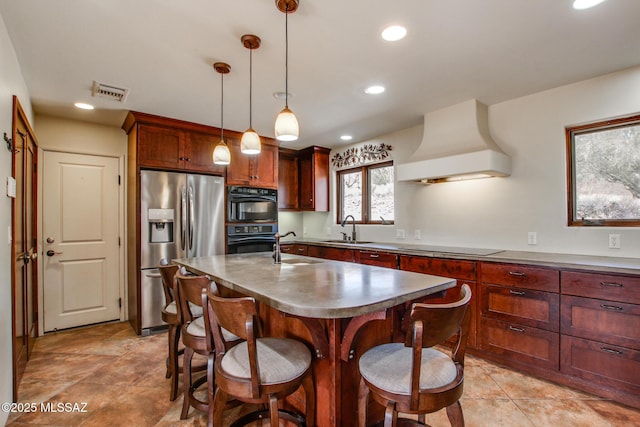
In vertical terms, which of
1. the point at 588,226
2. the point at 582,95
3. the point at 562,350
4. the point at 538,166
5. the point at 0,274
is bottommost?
the point at 562,350

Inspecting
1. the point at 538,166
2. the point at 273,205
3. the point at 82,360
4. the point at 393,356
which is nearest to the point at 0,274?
the point at 82,360

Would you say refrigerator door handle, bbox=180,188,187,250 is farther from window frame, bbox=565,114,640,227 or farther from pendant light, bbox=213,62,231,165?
window frame, bbox=565,114,640,227

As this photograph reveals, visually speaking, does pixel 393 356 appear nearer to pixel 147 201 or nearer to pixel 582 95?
pixel 582 95

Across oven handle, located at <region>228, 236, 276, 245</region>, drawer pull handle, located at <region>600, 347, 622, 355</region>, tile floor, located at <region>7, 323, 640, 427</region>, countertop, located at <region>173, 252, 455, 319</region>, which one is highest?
oven handle, located at <region>228, 236, 276, 245</region>

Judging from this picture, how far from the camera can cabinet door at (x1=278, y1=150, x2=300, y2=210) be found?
16.8 feet

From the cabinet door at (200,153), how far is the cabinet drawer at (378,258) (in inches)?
81.1

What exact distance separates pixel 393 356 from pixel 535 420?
1.30 metres

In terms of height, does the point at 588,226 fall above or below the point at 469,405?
above

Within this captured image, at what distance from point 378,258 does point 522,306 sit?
1417mm

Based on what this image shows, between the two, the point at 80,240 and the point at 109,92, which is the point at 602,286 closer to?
the point at 109,92

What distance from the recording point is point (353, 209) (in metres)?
4.88

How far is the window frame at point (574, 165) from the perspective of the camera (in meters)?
2.54

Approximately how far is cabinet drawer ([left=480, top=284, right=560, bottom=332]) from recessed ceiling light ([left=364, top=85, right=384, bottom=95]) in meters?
1.95

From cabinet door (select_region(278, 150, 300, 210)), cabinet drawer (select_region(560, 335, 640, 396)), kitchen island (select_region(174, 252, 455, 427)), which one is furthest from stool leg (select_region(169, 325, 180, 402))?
cabinet door (select_region(278, 150, 300, 210))
